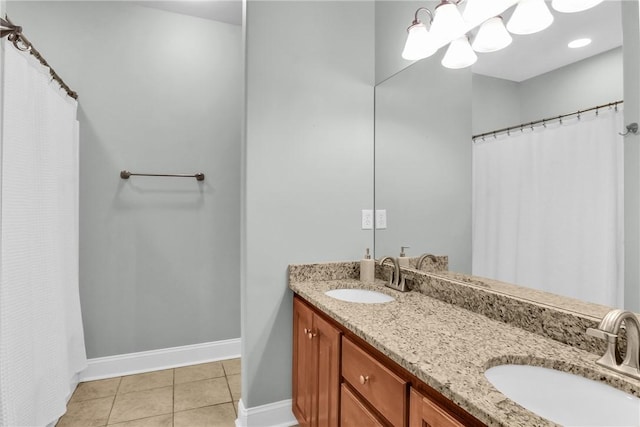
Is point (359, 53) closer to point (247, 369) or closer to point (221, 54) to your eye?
point (221, 54)

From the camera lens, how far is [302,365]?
168 cm

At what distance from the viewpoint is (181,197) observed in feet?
8.55

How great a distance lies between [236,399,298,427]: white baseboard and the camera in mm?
1772

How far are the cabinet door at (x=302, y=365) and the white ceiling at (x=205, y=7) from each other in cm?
224

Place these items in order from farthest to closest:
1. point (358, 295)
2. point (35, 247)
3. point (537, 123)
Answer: point (358, 295) → point (35, 247) → point (537, 123)

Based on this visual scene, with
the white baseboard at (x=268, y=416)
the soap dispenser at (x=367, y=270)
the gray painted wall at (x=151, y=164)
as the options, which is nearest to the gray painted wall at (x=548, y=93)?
the soap dispenser at (x=367, y=270)

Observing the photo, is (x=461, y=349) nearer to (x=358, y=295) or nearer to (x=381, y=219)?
(x=358, y=295)

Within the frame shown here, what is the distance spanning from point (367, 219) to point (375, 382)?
1134 millimetres

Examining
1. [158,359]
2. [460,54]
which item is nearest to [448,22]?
[460,54]

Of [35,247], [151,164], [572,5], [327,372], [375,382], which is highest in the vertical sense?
[572,5]

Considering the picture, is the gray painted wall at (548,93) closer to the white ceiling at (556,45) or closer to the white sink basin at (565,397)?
the white ceiling at (556,45)

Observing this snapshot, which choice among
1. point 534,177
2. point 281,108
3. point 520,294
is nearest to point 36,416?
point 281,108

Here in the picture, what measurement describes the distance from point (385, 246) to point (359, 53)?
3.96 feet

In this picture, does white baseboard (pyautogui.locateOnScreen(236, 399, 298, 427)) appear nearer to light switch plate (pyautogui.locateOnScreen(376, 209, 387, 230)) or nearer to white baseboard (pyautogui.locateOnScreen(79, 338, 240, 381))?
white baseboard (pyautogui.locateOnScreen(79, 338, 240, 381))
